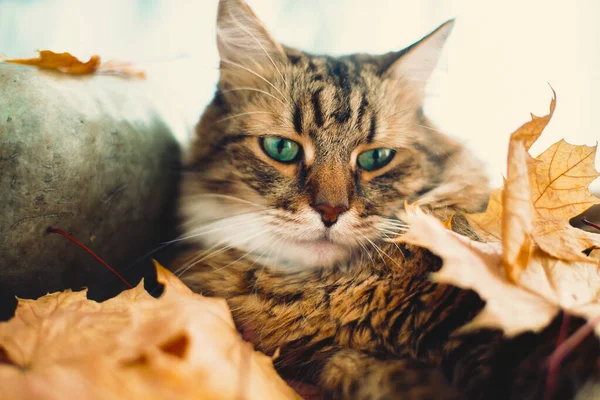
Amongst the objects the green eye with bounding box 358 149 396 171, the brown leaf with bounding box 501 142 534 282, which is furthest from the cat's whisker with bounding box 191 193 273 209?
the brown leaf with bounding box 501 142 534 282

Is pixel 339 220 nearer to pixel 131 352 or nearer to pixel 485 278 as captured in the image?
pixel 485 278

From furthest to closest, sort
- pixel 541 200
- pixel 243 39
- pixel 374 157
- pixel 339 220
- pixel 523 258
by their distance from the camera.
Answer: pixel 243 39, pixel 374 157, pixel 339 220, pixel 541 200, pixel 523 258

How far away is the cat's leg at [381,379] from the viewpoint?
0.57 metres

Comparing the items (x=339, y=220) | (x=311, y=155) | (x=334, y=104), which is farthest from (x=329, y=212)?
(x=334, y=104)

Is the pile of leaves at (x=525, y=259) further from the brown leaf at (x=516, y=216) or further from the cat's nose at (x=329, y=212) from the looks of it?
the cat's nose at (x=329, y=212)

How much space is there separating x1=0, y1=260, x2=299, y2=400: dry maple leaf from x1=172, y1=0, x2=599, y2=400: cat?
0.57 ft

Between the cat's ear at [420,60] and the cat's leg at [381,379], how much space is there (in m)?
0.65

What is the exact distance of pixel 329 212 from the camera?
2.76ft

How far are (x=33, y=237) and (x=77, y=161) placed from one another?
0.50 ft

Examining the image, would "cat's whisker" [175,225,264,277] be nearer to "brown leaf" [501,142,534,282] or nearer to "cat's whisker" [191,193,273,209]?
"cat's whisker" [191,193,273,209]

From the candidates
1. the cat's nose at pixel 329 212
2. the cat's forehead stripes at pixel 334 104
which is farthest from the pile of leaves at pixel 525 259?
the cat's forehead stripes at pixel 334 104

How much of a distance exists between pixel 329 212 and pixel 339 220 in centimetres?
3

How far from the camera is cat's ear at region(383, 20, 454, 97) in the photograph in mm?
966

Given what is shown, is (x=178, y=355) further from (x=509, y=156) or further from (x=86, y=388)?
(x=509, y=156)
